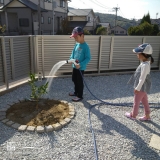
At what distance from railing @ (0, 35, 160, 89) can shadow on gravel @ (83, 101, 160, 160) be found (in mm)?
2360

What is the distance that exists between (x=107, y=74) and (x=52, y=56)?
2.08 m

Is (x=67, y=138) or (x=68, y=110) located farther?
(x=68, y=110)

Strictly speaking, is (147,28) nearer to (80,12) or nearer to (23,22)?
(23,22)

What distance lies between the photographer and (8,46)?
4.17m

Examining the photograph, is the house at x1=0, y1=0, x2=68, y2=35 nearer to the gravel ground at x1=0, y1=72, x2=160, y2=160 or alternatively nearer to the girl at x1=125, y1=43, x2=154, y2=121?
the gravel ground at x1=0, y1=72, x2=160, y2=160

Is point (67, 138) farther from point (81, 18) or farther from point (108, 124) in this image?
point (81, 18)

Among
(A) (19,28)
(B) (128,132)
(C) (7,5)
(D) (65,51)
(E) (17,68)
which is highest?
(C) (7,5)

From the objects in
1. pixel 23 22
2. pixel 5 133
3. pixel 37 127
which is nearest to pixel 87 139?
pixel 37 127

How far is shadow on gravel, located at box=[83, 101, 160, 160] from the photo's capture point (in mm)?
2355

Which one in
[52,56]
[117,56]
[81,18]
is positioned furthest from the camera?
[81,18]

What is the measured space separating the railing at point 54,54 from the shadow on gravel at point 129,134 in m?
2.36

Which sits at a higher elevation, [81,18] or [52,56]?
[81,18]

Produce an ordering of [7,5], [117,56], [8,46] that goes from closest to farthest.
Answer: [8,46]
[117,56]
[7,5]

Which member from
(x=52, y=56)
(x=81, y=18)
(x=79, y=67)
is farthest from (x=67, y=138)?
(x=81, y=18)
